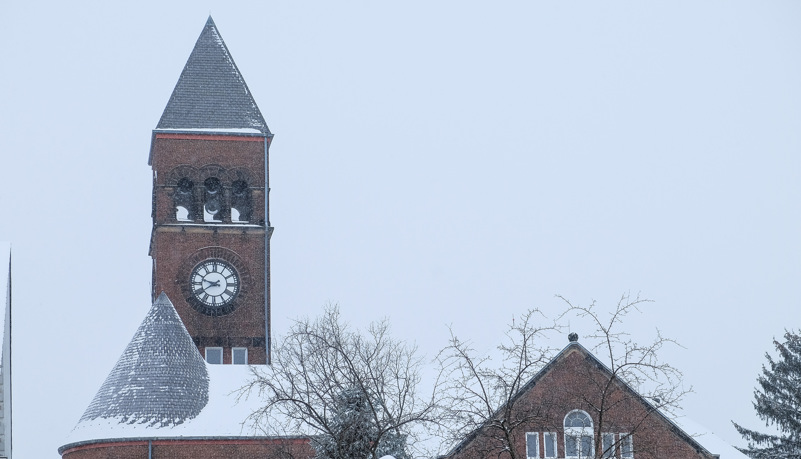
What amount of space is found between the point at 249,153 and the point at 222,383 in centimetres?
1022

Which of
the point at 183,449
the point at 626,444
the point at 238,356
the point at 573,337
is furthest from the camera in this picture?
the point at 238,356

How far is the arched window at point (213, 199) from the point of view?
51.0 meters

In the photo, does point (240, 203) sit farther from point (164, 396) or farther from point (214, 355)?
point (164, 396)

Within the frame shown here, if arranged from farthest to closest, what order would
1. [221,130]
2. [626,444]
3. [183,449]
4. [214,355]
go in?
[221,130], [214,355], [183,449], [626,444]

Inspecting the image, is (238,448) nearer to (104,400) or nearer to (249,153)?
(104,400)

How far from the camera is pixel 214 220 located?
50.9m

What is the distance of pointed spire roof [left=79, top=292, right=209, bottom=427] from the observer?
140ft

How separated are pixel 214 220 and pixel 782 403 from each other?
2473 cm

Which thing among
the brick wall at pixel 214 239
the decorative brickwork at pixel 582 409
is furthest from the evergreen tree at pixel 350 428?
the brick wall at pixel 214 239

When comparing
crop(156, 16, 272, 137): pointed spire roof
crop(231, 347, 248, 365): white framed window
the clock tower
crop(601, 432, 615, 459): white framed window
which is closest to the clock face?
the clock tower

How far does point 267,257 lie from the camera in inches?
2004

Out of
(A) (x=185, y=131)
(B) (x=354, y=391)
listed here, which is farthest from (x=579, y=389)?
(A) (x=185, y=131)

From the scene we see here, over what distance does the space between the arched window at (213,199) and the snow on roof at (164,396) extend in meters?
6.19

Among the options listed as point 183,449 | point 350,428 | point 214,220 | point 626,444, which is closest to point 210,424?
point 183,449
